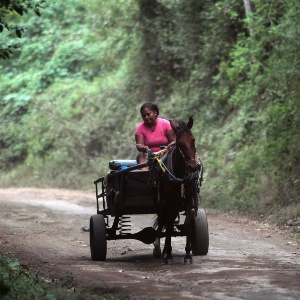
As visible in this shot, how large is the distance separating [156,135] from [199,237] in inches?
63.3

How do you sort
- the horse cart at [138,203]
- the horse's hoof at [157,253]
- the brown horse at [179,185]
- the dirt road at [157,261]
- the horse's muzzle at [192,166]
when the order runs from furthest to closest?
the horse's hoof at [157,253] < the horse cart at [138,203] < the brown horse at [179,185] < the horse's muzzle at [192,166] < the dirt road at [157,261]

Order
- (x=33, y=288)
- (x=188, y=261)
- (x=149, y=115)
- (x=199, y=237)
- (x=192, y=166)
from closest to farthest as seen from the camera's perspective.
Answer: (x=33, y=288) < (x=192, y=166) < (x=188, y=261) < (x=199, y=237) < (x=149, y=115)

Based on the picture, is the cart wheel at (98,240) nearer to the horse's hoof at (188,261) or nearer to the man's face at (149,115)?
the horse's hoof at (188,261)

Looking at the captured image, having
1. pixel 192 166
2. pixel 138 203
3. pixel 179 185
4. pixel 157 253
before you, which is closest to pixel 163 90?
pixel 157 253

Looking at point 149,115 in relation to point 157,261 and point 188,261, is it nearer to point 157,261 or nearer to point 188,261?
point 157,261

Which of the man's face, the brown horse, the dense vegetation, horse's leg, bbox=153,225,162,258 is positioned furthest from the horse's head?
the dense vegetation

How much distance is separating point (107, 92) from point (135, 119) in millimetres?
3468

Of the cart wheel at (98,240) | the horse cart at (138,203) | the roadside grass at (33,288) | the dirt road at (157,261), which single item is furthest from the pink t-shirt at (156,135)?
the roadside grass at (33,288)

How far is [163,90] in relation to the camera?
2945 cm

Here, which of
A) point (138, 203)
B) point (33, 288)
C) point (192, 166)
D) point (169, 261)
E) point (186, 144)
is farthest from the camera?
point (138, 203)

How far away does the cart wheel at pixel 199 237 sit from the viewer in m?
11.7

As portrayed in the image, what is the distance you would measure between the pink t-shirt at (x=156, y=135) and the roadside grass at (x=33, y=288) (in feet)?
9.75

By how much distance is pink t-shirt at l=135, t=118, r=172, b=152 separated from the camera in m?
11.9

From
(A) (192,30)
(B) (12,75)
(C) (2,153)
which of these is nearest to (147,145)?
(A) (192,30)
